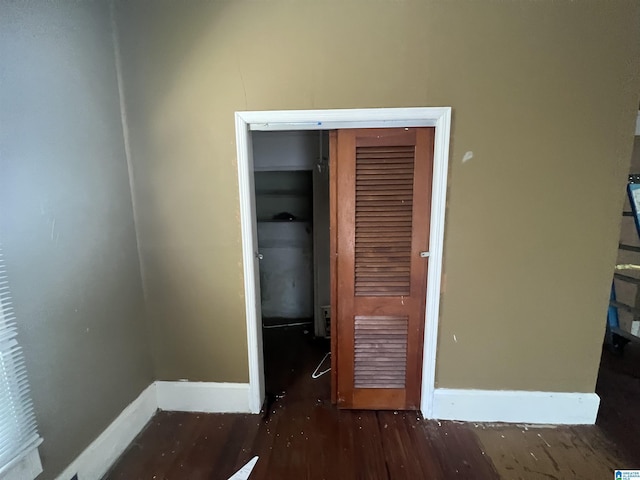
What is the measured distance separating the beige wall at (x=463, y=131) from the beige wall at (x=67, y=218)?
176 mm

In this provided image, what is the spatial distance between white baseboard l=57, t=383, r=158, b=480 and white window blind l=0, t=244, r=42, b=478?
1.03 ft

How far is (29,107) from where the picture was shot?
1268mm

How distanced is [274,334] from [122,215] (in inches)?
72.6

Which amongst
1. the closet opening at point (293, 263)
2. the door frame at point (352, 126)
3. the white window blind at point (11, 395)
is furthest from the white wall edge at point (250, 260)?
the white window blind at point (11, 395)

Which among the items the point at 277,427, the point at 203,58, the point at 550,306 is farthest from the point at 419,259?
the point at 203,58

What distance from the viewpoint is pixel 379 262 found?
1.91 meters

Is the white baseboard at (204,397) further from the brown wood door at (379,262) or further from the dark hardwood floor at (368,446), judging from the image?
the brown wood door at (379,262)

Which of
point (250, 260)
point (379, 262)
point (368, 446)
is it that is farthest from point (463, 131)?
point (368, 446)

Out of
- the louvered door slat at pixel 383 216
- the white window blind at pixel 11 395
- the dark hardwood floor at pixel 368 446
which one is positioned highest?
the louvered door slat at pixel 383 216

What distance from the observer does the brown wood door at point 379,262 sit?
1799 millimetres

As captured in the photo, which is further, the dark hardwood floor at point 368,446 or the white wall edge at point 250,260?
the white wall edge at point 250,260

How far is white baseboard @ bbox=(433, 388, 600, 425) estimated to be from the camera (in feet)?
6.23

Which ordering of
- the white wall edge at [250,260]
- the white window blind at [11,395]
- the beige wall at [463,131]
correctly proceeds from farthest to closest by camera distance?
the white wall edge at [250,260] → the beige wall at [463,131] → the white window blind at [11,395]

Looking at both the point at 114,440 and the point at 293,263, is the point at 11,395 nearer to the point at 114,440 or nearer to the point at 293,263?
the point at 114,440
